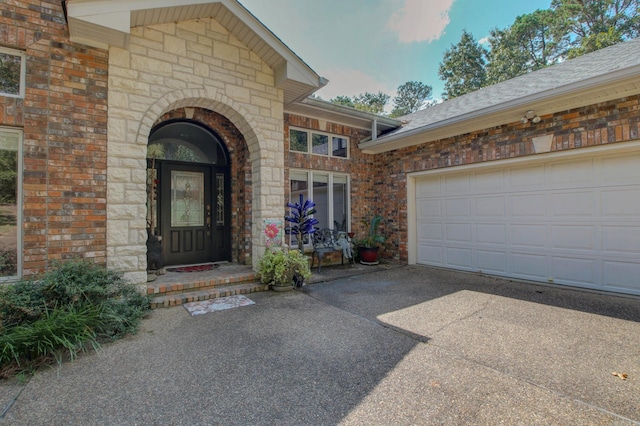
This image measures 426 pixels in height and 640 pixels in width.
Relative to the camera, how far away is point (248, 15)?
4.89 m

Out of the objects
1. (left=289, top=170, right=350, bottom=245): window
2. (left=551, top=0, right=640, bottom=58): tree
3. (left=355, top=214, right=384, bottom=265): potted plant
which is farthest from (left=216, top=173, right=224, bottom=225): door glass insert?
(left=551, top=0, right=640, bottom=58): tree

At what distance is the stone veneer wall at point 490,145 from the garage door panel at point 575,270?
195 cm

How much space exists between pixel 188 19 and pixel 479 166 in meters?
6.03

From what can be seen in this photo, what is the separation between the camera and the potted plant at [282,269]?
505 centimetres

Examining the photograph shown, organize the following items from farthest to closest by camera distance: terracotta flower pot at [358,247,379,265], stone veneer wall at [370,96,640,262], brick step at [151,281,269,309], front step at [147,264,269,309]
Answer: terracotta flower pot at [358,247,379,265], stone veneer wall at [370,96,640,262], front step at [147,264,269,309], brick step at [151,281,269,309]

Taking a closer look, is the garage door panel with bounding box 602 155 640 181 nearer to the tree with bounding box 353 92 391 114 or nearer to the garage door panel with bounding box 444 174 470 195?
the garage door panel with bounding box 444 174 470 195

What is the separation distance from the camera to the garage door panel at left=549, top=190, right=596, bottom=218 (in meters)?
5.02

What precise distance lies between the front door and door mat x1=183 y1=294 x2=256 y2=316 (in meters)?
1.98

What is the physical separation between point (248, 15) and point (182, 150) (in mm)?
2831

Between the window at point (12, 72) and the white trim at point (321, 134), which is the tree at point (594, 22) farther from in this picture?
the window at point (12, 72)

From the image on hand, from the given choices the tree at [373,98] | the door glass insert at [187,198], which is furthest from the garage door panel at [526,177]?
the tree at [373,98]

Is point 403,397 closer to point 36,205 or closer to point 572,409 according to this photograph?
point 572,409

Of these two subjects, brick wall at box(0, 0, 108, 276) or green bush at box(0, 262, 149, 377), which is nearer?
green bush at box(0, 262, 149, 377)

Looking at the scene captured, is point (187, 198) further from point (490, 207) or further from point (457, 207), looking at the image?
point (490, 207)
